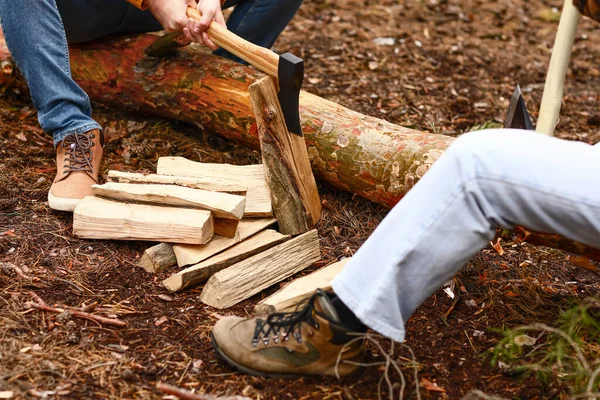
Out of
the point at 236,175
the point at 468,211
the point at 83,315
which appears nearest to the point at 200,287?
the point at 83,315

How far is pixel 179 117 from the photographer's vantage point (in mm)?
3564

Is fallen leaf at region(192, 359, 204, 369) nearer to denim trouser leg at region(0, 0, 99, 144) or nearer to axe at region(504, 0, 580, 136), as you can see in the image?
denim trouser leg at region(0, 0, 99, 144)

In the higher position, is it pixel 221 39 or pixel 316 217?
pixel 221 39

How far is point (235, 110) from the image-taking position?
328 cm

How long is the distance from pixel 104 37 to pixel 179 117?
0.64m

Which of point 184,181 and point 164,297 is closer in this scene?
point 164,297

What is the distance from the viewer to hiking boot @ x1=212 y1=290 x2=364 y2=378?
199 cm

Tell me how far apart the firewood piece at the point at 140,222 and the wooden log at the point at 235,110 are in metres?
0.75

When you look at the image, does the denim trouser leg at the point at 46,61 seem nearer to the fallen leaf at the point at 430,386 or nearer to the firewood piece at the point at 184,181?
the firewood piece at the point at 184,181

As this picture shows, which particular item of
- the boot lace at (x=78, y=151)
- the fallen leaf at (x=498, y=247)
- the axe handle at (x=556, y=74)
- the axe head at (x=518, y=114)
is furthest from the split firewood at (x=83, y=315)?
the axe handle at (x=556, y=74)

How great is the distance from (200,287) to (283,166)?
0.63 meters

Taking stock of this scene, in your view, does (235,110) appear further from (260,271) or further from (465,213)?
(465,213)

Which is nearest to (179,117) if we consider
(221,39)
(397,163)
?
(221,39)

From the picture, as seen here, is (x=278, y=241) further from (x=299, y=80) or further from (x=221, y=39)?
(x=221, y=39)
